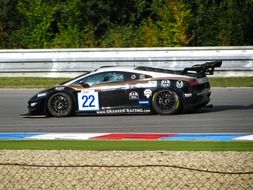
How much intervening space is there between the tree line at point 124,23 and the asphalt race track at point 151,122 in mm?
10643

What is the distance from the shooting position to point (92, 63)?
25969 millimetres

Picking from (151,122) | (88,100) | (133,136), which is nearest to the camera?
(133,136)

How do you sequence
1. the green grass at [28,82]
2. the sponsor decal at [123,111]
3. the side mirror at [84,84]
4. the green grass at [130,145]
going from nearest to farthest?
the green grass at [130,145]
the sponsor decal at [123,111]
the side mirror at [84,84]
the green grass at [28,82]

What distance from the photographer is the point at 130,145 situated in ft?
40.7

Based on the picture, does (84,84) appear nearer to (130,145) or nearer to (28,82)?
(130,145)

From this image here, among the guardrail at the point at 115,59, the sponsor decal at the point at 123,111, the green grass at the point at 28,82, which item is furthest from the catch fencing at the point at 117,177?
the guardrail at the point at 115,59

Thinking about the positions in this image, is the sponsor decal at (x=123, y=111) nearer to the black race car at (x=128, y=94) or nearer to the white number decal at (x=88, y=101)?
the black race car at (x=128, y=94)

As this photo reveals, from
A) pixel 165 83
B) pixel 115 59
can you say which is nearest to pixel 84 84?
pixel 165 83

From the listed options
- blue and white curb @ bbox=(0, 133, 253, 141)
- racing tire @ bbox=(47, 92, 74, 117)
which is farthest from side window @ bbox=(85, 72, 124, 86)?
blue and white curb @ bbox=(0, 133, 253, 141)

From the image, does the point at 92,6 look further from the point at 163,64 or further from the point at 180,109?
the point at 180,109

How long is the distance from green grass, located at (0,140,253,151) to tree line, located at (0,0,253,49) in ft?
55.7

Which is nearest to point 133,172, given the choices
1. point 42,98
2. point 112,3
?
point 42,98

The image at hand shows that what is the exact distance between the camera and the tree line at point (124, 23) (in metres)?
29.9

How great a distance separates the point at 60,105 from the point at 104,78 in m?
1.19
